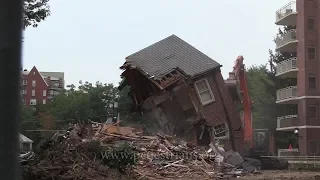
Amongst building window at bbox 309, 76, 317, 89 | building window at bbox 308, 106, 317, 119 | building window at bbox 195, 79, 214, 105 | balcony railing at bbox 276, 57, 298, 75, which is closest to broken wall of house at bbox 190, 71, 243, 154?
building window at bbox 195, 79, 214, 105

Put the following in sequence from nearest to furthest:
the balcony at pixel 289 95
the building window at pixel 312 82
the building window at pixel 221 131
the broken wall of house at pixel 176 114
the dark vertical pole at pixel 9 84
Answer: the dark vertical pole at pixel 9 84 → the broken wall of house at pixel 176 114 → the building window at pixel 221 131 → the building window at pixel 312 82 → the balcony at pixel 289 95

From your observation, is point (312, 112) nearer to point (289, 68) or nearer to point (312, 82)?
point (312, 82)

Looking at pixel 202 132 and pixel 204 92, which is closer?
pixel 202 132

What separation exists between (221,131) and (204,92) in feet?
8.45

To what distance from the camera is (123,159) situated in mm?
16609

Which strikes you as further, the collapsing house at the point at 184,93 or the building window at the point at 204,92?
the building window at the point at 204,92

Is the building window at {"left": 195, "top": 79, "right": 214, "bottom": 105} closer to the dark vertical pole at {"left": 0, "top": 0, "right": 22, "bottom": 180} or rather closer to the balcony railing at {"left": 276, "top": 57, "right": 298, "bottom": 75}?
the balcony railing at {"left": 276, "top": 57, "right": 298, "bottom": 75}

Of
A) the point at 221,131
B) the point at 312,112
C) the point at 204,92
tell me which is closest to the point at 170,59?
the point at 204,92

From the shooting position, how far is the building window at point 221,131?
2856 cm

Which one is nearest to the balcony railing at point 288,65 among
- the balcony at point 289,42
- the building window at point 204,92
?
the balcony at point 289,42

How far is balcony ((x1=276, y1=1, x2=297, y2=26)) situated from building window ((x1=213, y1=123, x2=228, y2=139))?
2185 centimetres

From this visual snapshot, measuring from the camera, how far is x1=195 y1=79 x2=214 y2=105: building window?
28.0 metres

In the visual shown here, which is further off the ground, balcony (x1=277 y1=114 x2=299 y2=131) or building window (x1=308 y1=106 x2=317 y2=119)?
building window (x1=308 y1=106 x2=317 y2=119)

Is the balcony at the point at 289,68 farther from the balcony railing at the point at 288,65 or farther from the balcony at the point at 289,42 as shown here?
the balcony at the point at 289,42
